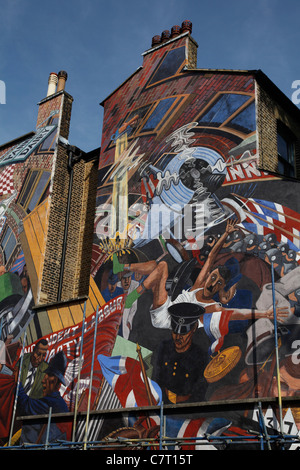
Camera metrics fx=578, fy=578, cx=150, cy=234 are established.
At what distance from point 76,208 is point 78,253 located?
1.45 m

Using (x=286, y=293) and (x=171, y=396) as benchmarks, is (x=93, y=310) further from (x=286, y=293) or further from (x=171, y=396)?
(x=286, y=293)

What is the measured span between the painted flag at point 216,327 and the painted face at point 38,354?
469 centimetres

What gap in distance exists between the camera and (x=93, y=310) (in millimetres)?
14031

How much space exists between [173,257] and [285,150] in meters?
4.56

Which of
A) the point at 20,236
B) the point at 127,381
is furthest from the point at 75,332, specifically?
the point at 20,236

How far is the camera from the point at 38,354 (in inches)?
576

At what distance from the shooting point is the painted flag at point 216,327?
11656 millimetres

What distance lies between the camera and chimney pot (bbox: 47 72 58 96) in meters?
20.1

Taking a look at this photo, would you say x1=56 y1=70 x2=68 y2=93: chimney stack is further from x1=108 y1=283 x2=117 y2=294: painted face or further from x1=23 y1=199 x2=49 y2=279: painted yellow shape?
x1=108 y1=283 x2=117 y2=294: painted face

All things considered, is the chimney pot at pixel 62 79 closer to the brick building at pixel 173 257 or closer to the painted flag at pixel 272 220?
the brick building at pixel 173 257

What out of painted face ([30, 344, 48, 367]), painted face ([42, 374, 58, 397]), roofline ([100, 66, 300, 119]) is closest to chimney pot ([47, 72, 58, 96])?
roofline ([100, 66, 300, 119])

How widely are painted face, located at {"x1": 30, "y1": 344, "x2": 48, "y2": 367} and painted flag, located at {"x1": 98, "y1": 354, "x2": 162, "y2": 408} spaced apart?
1931 mm

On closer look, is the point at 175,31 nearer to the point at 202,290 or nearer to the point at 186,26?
the point at 186,26

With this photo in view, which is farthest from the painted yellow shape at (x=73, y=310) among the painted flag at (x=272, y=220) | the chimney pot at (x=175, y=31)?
the chimney pot at (x=175, y=31)
